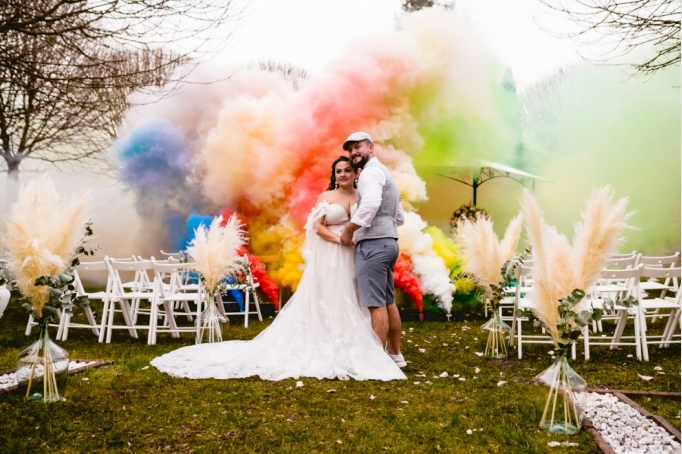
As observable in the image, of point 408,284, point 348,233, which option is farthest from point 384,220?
point 408,284

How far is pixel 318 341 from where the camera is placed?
5.34m

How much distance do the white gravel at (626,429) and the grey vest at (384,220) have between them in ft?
6.73

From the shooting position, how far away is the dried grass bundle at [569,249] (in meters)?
3.30

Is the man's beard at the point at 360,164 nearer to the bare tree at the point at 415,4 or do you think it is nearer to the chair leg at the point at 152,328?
the chair leg at the point at 152,328

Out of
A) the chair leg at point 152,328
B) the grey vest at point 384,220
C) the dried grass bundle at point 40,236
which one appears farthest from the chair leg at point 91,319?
the grey vest at point 384,220

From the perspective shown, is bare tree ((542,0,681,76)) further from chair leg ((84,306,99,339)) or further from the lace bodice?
chair leg ((84,306,99,339))

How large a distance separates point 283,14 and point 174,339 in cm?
644

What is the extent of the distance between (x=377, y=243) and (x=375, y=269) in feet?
0.73

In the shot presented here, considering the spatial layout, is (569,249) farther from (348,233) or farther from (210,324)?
(210,324)

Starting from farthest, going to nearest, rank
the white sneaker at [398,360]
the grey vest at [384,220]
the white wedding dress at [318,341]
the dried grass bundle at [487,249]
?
the dried grass bundle at [487,249]
the white sneaker at [398,360]
the grey vest at [384,220]
the white wedding dress at [318,341]

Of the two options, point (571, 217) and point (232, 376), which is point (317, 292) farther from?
point (571, 217)

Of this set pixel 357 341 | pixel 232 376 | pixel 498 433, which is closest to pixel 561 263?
pixel 498 433

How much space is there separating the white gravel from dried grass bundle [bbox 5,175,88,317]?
3.28 metres

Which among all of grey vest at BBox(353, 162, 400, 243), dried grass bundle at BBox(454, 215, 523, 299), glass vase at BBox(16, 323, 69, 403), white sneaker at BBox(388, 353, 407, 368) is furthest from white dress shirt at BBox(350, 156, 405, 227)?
glass vase at BBox(16, 323, 69, 403)
